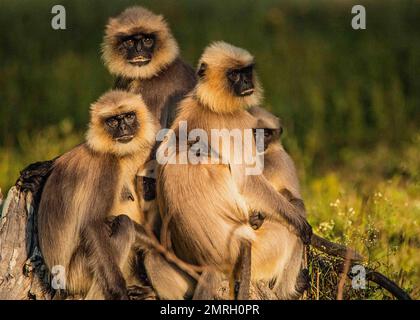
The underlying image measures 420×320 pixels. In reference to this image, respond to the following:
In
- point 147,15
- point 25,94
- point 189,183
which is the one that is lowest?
point 25,94

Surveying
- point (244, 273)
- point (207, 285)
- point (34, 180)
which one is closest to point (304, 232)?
point (244, 273)

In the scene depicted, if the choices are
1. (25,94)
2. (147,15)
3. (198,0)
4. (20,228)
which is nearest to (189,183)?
(20,228)

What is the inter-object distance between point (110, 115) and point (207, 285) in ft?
3.47

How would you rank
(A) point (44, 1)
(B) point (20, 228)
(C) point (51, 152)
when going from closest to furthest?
(B) point (20, 228), (C) point (51, 152), (A) point (44, 1)

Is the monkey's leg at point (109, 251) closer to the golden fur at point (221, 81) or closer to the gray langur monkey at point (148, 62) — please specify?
the golden fur at point (221, 81)

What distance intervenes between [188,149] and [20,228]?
3.53 feet

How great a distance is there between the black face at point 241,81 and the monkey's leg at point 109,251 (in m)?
0.92

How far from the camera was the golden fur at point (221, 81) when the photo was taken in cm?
536

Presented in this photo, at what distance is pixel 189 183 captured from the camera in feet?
16.6

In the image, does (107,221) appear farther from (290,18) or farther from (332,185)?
(290,18)

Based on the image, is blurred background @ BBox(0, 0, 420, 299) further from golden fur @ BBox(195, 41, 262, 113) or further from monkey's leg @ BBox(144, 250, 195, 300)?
monkey's leg @ BBox(144, 250, 195, 300)

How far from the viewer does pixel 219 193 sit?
510 centimetres

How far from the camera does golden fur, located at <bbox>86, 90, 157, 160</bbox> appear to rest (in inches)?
210

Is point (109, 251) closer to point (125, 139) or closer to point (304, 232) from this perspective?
point (125, 139)
